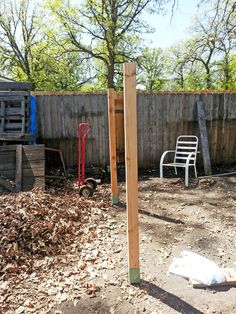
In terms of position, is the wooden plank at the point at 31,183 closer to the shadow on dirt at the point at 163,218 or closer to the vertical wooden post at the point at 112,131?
the vertical wooden post at the point at 112,131

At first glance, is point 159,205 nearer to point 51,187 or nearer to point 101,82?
point 51,187

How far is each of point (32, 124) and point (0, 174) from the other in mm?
1370

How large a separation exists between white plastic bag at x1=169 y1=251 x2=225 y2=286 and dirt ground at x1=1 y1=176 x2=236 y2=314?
0.25 feet

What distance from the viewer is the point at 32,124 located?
6004 millimetres

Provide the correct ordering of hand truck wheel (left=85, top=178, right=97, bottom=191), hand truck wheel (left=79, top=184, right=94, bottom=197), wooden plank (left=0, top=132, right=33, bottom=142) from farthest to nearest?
wooden plank (left=0, top=132, right=33, bottom=142) → hand truck wheel (left=85, top=178, right=97, bottom=191) → hand truck wheel (left=79, top=184, right=94, bottom=197)

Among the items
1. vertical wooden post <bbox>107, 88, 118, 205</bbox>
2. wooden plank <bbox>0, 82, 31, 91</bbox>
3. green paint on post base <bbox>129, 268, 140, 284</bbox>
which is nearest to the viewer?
green paint on post base <bbox>129, 268, 140, 284</bbox>

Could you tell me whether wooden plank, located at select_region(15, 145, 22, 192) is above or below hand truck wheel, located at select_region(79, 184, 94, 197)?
above

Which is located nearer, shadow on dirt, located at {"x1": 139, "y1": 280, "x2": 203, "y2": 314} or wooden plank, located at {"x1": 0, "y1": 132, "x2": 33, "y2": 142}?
shadow on dirt, located at {"x1": 139, "y1": 280, "x2": 203, "y2": 314}

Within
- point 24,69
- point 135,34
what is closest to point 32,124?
point 135,34

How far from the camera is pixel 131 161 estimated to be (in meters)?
2.27

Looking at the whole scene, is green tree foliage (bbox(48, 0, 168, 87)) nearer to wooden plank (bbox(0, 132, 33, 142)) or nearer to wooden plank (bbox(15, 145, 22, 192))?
wooden plank (bbox(0, 132, 33, 142))

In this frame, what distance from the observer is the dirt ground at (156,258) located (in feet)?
7.23

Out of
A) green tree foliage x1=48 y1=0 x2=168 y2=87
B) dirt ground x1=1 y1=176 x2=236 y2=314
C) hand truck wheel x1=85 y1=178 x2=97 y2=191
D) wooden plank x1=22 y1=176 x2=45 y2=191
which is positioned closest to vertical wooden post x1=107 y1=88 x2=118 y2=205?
dirt ground x1=1 y1=176 x2=236 y2=314

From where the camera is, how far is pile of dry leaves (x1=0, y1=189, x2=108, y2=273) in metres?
2.85
